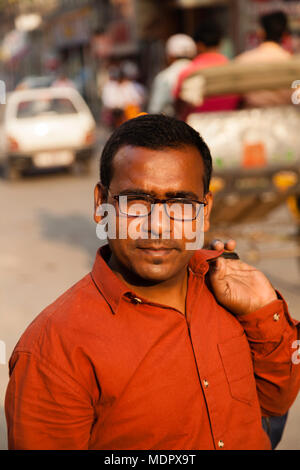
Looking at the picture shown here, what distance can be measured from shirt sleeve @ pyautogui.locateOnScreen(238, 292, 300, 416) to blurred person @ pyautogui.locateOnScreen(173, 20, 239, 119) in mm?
3480

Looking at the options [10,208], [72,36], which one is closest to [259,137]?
[10,208]

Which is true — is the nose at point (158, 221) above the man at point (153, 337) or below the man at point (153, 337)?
above

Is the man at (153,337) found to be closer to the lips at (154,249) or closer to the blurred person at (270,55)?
the lips at (154,249)

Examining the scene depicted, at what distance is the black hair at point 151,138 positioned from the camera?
68.5 inches

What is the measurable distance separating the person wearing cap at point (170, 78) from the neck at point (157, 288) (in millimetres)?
4374

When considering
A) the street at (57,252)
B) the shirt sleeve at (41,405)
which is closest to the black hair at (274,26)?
the street at (57,252)

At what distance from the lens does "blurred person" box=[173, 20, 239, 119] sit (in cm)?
527

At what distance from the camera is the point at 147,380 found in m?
1.65

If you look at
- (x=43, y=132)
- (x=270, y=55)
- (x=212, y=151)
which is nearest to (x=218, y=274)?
(x=212, y=151)

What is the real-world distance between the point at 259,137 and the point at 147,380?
371 centimetres

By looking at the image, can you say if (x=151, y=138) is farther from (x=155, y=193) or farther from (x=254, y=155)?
(x=254, y=155)

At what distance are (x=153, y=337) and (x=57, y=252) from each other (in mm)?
6029
